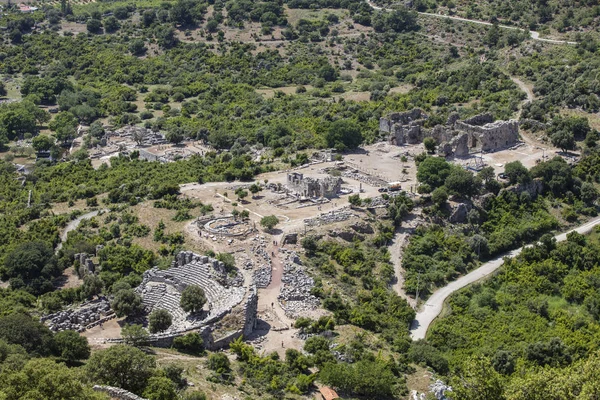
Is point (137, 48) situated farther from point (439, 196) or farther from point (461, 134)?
point (439, 196)

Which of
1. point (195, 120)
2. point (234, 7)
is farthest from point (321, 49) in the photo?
point (195, 120)

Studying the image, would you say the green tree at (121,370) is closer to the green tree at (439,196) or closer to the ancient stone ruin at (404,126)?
the green tree at (439,196)

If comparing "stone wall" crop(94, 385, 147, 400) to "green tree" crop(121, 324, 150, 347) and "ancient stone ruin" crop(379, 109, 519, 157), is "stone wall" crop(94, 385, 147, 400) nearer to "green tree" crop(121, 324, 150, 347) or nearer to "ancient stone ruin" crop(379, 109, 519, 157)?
"green tree" crop(121, 324, 150, 347)

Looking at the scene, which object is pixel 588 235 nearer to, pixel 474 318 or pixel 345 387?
pixel 474 318

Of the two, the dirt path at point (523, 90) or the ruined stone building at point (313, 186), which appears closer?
the ruined stone building at point (313, 186)

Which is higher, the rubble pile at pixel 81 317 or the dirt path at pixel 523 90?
the rubble pile at pixel 81 317

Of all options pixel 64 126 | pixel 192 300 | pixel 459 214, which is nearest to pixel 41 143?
pixel 64 126

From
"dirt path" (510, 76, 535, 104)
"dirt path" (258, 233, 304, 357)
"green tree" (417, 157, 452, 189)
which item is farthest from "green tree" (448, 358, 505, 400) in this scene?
"dirt path" (510, 76, 535, 104)

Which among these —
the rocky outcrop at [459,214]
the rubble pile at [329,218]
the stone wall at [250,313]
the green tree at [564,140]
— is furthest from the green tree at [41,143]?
the green tree at [564,140]
